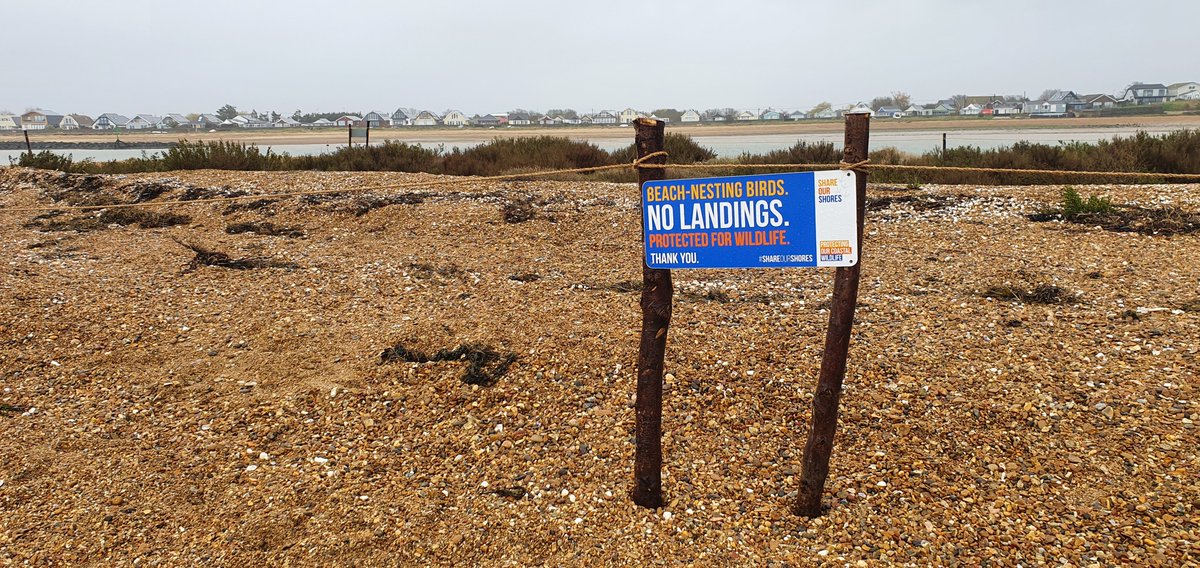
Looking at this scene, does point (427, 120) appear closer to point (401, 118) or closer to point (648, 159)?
point (401, 118)

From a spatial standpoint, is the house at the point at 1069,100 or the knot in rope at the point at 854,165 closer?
the knot in rope at the point at 854,165

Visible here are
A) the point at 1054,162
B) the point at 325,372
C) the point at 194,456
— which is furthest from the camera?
the point at 1054,162

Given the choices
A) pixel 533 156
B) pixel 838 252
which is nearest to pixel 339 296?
pixel 838 252

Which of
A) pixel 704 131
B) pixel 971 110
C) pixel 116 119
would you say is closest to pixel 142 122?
pixel 116 119

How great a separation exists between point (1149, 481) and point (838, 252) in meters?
2.03

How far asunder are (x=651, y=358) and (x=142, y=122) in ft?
437

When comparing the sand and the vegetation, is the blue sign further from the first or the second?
the vegetation

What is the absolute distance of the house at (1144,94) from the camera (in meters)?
92.7

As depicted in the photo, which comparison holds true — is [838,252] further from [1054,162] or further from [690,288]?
[1054,162]

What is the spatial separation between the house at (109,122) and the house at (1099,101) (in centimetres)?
13243

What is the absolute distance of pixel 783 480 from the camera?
12.7ft

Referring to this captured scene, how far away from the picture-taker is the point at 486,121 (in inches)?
4321

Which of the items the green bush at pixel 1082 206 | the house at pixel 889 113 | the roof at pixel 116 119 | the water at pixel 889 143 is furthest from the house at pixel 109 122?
the green bush at pixel 1082 206

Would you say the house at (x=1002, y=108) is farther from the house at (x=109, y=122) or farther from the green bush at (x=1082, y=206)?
the house at (x=109, y=122)
